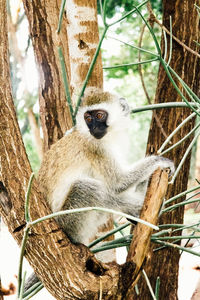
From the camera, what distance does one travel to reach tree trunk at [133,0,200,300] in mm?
3100

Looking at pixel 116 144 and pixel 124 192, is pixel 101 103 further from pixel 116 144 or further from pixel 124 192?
pixel 124 192

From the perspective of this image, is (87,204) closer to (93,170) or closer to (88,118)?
(93,170)

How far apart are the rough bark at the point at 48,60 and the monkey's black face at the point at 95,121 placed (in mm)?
443

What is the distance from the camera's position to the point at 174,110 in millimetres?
3160

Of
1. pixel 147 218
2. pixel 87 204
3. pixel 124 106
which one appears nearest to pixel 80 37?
pixel 124 106

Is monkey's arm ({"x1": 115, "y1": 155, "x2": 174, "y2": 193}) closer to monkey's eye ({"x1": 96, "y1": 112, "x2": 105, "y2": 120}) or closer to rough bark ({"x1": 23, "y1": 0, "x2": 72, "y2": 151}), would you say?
monkey's eye ({"x1": 96, "y1": 112, "x2": 105, "y2": 120})

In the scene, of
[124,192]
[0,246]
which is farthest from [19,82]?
[124,192]

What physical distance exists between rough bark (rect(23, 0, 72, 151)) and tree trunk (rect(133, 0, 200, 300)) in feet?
2.75

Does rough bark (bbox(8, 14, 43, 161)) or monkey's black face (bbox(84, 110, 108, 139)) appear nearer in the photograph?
monkey's black face (bbox(84, 110, 108, 139))

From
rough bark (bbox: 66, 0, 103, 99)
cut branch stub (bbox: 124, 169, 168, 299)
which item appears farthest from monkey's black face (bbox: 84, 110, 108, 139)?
cut branch stub (bbox: 124, 169, 168, 299)

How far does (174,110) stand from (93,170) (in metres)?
0.91

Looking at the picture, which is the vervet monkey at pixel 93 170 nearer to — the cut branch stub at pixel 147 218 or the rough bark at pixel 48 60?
the rough bark at pixel 48 60

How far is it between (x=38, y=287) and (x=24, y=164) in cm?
67

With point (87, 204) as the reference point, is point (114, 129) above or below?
above
